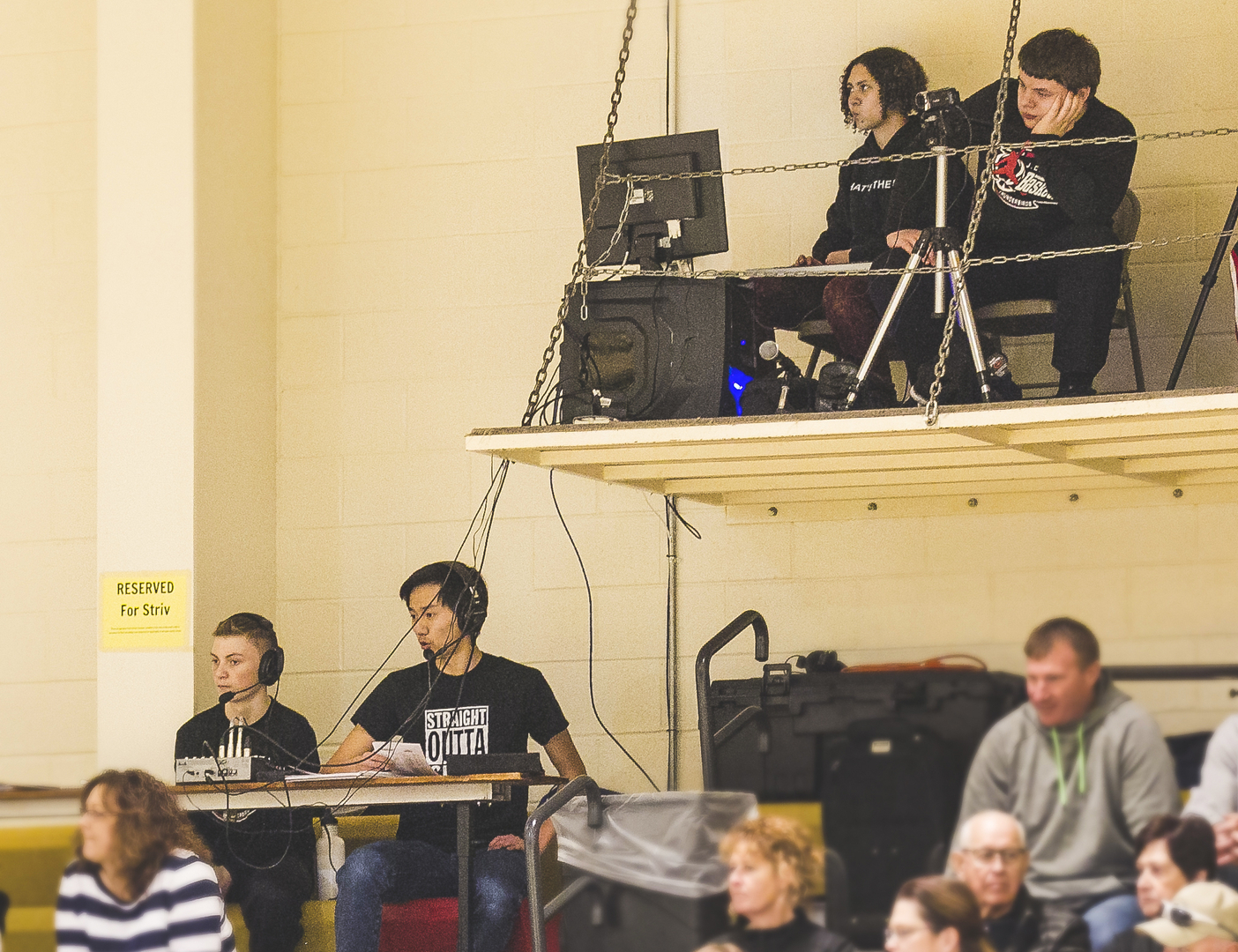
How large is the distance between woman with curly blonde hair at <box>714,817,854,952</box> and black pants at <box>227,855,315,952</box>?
1351 millimetres

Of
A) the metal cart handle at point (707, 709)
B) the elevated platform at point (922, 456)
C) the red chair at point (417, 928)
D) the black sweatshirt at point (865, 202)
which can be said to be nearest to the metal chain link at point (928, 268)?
the black sweatshirt at point (865, 202)

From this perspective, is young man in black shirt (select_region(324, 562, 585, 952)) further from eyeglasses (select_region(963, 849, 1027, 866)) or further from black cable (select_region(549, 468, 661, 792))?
eyeglasses (select_region(963, 849, 1027, 866))

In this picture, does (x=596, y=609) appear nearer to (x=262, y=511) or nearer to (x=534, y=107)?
(x=262, y=511)

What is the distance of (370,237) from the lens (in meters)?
5.28

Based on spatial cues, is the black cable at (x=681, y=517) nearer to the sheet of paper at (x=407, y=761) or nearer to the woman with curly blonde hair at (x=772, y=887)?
the sheet of paper at (x=407, y=761)

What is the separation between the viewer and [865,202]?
457 centimetres

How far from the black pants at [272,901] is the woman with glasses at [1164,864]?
6.66 ft

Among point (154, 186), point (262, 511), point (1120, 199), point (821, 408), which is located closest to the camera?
point (821, 408)

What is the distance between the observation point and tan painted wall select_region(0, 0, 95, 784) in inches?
203

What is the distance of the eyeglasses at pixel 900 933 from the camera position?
322 centimetres

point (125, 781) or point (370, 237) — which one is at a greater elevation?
point (370, 237)

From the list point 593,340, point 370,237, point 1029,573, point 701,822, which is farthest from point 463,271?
point 701,822

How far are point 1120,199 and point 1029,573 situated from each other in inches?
40.1

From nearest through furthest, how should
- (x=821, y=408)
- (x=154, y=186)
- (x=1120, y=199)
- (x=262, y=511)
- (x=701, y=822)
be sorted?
1. (x=701, y=822)
2. (x=821, y=408)
3. (x=1120, y=199)
4. (x=154, y=186)
5. (x=262, y=511)
